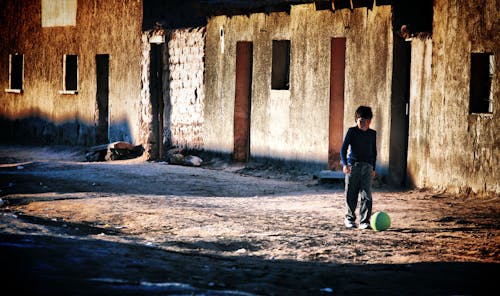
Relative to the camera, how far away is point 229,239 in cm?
897

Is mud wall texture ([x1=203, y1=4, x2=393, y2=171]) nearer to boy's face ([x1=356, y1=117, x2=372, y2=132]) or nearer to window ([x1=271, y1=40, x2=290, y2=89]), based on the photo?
window ([x1=271, y1=40, x2=290, y2=89])

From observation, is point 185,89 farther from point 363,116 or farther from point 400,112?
point 363,116

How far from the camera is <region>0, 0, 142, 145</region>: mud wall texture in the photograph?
2047 cm

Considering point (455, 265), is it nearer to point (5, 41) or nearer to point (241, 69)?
point (241, 69)

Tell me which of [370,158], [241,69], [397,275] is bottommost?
[397,275]

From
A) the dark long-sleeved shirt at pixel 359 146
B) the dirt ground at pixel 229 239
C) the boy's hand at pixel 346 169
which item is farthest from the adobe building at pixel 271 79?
the boy's hand at pixel 346 169

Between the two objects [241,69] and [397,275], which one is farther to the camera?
[241,69]

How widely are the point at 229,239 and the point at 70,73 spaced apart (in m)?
15.5

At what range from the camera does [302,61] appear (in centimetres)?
1602

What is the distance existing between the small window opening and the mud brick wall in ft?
25.9

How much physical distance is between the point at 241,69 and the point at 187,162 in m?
2.25

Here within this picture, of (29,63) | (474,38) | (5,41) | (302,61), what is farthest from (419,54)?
(5,41)

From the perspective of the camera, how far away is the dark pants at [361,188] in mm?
9797

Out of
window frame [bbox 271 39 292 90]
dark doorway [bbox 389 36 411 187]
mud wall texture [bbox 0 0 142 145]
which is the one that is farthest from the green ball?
mud wall texture [bbox 0 0 142 145]
